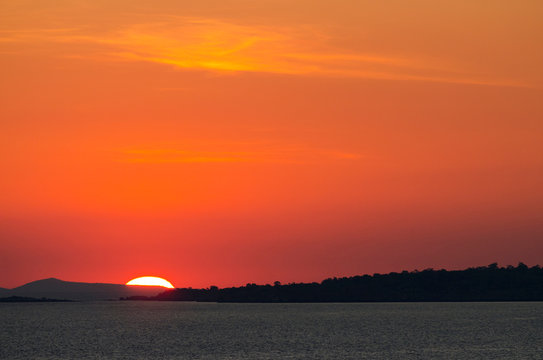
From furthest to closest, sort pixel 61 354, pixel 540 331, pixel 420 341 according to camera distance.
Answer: pixel 540 331 → pixel 420 341 → pixel 61 354

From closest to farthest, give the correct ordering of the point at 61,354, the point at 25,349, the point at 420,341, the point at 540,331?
the point at 61,354, the point at 25,349, the point at 420,341, the point at 540,331

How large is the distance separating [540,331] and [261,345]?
68299 mm

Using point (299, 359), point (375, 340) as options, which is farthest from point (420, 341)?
point (299, 359)

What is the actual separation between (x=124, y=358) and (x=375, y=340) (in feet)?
163

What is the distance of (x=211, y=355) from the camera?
130 meters

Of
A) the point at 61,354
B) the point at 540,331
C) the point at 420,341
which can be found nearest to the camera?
the point at 61,354

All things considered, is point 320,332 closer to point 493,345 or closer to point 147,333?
point 147,333

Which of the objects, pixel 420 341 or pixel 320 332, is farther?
pixel 320 332

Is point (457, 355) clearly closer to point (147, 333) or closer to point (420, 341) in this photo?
point (420, 341)

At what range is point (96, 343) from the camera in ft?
518

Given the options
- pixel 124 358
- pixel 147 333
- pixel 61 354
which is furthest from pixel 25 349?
pixel 147 333

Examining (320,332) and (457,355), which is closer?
(457,355)

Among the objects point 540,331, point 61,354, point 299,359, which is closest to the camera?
point 299,359

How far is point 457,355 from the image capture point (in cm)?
12788
